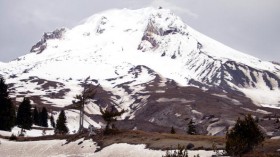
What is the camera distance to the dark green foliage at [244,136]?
1591 inches

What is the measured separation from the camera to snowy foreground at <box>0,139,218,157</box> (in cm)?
5431

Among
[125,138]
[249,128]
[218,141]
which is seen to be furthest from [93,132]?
[249,128]

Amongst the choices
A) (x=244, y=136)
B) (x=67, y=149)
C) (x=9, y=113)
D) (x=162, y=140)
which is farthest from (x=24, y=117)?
(x=244, y=136)

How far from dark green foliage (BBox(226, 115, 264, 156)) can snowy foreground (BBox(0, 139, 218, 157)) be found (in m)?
10.7

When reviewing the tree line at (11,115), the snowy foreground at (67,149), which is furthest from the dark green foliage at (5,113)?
the snowy foreground at (67,149)

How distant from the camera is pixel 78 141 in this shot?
6688 cm

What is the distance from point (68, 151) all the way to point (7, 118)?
36.3 m

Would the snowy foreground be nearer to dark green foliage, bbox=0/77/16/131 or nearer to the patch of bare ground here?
the patch of bare ground

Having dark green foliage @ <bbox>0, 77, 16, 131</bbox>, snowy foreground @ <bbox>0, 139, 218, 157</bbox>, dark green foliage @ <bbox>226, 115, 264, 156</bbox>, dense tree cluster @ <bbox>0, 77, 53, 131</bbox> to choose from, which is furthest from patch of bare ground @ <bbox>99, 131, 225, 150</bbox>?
dense tree cluster @ <bbox>0, 77, 53, 131</bbox>

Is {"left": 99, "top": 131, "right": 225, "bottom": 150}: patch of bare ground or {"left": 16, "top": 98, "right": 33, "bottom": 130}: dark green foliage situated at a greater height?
{"left": 16, "top": 98, "right": 33, "bottom": 130}: dark green foliage

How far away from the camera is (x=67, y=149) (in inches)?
2564

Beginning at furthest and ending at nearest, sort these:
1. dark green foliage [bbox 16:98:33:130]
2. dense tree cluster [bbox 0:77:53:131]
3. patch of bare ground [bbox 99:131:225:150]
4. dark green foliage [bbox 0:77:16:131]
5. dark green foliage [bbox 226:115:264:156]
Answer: dark green foliage [bbox 16:98:33:130], dense tree cluster [bbox 0:77:53:131], dark green foliage [bbox 0:77:16:131], patch of bare ground [bbox 99:131:225:150], dark green foliage [bbox 226:115:264:156]

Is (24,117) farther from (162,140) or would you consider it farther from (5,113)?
(162,140)

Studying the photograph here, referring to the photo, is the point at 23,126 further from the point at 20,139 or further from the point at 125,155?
the point at 125,155
